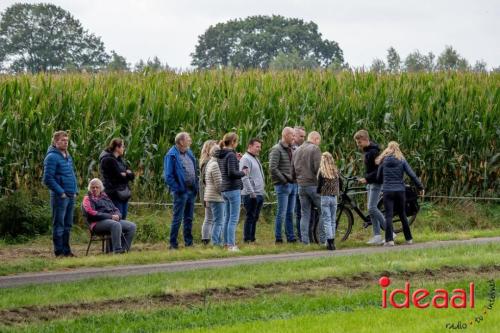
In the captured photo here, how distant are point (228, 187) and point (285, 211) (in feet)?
6.28

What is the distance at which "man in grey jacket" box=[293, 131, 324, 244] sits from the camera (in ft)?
65.6

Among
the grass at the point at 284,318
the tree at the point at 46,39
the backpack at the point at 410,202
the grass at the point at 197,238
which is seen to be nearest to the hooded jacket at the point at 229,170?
the grass at the point at 197,238

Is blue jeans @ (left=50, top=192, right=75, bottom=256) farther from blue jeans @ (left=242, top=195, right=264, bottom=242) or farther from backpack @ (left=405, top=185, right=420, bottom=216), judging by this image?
backpack @ (left=405, top=185, right=420, bottom=216)

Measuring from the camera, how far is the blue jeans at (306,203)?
65.8 feet

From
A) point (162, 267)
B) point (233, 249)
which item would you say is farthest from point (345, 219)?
point (162, 267)

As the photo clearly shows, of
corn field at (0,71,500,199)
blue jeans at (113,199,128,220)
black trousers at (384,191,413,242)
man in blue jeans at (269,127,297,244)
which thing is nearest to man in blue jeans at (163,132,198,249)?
blue jeans at (113,199,128,220)

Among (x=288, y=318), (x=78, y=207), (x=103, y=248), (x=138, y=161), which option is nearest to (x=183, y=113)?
(x=138, y=161)

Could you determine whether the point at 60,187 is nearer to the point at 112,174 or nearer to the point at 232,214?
the point at 112,174

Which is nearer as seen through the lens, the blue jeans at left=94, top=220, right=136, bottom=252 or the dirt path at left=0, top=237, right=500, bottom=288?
the dirt path at left=0, top=237, right=500, bottom=288

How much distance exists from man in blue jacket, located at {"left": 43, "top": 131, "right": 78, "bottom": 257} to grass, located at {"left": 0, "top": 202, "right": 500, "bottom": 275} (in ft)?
1.29

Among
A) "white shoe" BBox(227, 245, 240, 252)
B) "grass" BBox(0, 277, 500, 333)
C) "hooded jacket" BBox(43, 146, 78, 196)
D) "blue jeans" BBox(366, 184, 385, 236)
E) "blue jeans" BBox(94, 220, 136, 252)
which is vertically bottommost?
"grass" BBox(0, 277, 500, 333)

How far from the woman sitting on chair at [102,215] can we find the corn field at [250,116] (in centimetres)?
449

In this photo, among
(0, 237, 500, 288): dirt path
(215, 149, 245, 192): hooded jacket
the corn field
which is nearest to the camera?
(0, 237, 500, 288): dirt path

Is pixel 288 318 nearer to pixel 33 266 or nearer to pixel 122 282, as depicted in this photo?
pixel 122 282
